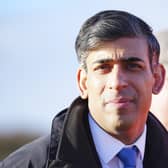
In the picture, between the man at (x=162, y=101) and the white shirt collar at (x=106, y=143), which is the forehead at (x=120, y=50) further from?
the man at (x=162, y=101)

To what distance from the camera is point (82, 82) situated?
296cm

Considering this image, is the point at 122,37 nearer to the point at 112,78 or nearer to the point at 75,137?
the point at 112,78

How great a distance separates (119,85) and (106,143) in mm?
287

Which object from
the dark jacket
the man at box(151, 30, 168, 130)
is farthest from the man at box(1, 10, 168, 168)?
the man at box(151, 30, 168, 130)

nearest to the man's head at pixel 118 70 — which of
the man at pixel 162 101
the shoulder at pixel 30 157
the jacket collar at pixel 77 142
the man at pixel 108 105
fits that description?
the man at pixel 108 105

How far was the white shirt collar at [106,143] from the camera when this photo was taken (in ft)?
9.54

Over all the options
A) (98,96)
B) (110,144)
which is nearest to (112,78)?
(98,96)

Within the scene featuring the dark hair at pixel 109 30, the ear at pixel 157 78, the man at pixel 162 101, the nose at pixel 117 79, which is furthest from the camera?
the man at pixel 162 101

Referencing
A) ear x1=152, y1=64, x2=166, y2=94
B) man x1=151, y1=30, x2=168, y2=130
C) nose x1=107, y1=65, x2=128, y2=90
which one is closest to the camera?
nose x1=107, y1=65, x2=128, y2=90

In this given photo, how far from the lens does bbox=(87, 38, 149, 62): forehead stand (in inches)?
111

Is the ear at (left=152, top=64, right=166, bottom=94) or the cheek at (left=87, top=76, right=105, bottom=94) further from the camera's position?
the ear at (left=152, top=64, right=166, bottom=94)

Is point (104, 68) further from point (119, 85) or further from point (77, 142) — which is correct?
point (77, 142)

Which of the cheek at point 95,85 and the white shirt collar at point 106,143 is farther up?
the cheek at point 95,85

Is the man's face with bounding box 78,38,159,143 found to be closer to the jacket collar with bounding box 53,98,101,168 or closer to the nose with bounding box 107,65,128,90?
the nose with bounding box 107,65,128,90
